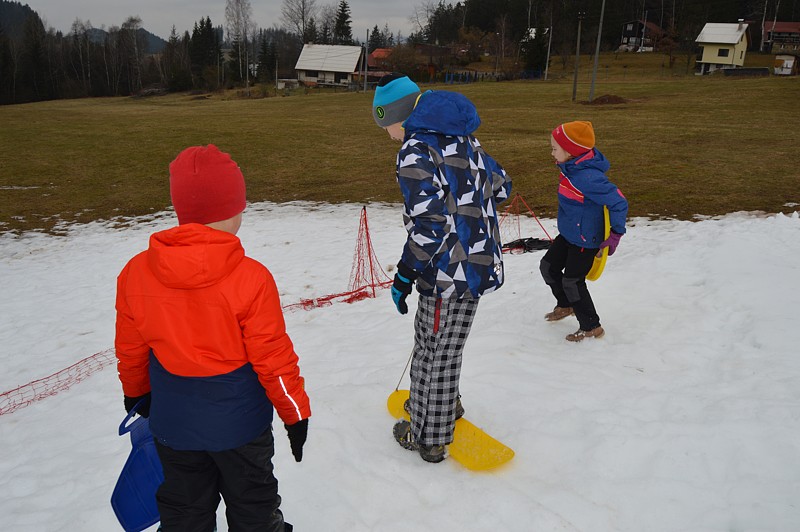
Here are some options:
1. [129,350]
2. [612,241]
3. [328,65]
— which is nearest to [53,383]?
[129,350]

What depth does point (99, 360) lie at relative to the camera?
17.2ft

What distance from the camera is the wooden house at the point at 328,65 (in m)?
65.9

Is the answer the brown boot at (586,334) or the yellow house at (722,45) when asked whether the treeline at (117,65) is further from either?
the brown boot at (586,334)

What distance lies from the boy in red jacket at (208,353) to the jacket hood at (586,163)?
294 centimetres

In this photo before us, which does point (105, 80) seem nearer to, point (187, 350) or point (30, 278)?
point (30, 278)

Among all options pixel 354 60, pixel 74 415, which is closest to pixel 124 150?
pixel 74 415

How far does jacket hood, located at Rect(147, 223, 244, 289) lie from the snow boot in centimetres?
180

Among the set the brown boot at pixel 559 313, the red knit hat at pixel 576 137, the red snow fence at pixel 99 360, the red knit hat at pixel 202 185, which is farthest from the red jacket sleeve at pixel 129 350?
the brown boot at pixel 559 313

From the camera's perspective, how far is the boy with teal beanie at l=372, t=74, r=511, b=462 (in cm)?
264

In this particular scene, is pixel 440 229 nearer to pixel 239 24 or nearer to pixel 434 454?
pixel 434 454

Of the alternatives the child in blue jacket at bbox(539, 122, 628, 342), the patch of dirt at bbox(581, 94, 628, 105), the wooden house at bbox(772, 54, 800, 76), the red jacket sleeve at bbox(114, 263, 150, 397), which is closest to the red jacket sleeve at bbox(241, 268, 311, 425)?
the red jacket sleeve at bbox(114, 263, 150, 397)

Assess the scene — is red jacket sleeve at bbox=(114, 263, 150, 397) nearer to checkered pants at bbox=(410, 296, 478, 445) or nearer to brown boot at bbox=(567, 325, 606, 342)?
checkered pants at bbox=(410, 296, 478, 445)

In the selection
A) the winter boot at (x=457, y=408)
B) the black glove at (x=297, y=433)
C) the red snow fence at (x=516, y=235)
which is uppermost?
the black glove at (x=297, y=433)

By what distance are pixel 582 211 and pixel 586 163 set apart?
0.38 metres
